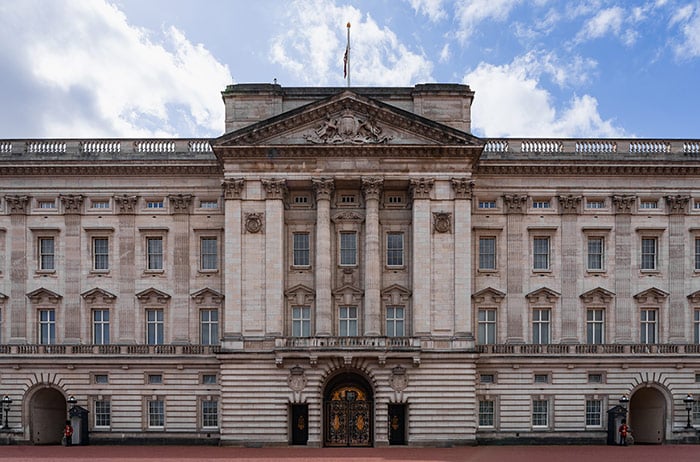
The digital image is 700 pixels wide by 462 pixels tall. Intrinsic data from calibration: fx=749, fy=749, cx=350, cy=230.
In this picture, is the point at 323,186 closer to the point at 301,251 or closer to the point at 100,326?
the point at 301,251

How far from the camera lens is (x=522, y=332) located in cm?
4812

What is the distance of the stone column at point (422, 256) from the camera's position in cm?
4556

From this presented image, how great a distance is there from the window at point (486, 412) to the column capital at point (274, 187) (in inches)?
718

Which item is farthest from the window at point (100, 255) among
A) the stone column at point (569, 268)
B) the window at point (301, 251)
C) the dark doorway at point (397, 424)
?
the stone column at point (569, 268)

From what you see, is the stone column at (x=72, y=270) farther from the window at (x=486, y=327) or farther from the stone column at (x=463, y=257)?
the window at (x=486, y=327)

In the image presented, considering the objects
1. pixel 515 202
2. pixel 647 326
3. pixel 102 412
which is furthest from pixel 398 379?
pixel 102 412

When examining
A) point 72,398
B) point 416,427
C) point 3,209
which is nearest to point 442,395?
point 416,427

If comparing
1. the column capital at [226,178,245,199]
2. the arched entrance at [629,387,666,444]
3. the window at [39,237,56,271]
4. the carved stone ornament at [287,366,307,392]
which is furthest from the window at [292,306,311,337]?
the arched entrance at [629,387,666,444]

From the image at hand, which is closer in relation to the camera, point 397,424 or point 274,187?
point 397,424

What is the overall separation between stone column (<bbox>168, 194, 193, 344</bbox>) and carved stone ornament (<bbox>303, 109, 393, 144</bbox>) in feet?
31.5

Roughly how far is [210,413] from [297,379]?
6.99m

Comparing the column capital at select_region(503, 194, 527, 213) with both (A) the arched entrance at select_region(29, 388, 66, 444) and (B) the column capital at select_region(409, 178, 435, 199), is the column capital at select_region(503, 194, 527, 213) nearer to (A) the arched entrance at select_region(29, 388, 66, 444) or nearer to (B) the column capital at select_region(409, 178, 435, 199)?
(B) the column capital at select_region(409, 178, 435, 199)

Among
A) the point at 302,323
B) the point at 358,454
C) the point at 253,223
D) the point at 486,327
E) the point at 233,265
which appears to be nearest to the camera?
the point at 358,454

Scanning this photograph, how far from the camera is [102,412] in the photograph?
47.8 m
